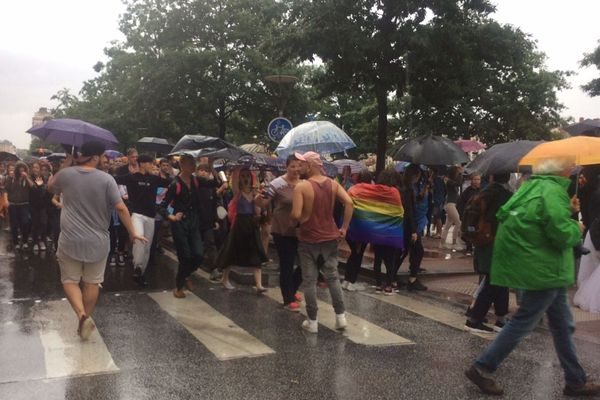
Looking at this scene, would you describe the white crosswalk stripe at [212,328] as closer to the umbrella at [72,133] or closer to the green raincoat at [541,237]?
the green raincoat at [541,237]

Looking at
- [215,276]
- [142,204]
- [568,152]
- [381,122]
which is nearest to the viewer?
[568,152]

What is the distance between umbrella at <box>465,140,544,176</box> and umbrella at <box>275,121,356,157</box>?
272 centimetres

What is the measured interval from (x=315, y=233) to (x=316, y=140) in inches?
137

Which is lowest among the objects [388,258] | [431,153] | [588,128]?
[388,258]

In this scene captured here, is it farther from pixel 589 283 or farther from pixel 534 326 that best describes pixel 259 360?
pixel 589 283

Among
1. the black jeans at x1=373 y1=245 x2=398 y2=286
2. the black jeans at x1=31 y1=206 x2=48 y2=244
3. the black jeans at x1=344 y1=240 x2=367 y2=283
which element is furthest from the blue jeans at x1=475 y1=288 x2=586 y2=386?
the black jeans at x1=31 y1=206 x2=48 y2=244

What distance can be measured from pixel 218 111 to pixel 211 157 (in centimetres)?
1859

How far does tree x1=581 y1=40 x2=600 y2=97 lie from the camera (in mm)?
26750

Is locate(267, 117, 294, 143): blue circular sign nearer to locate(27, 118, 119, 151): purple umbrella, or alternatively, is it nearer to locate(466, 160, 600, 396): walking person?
locate(27, 118, 119, 151): purple umbrella

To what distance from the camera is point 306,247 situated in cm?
589

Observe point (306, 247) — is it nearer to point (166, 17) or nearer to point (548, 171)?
point (548, 171)

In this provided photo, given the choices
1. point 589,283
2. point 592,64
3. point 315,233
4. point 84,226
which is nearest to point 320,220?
point 315,233

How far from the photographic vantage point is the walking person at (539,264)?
4.09 m

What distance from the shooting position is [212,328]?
602 cm
